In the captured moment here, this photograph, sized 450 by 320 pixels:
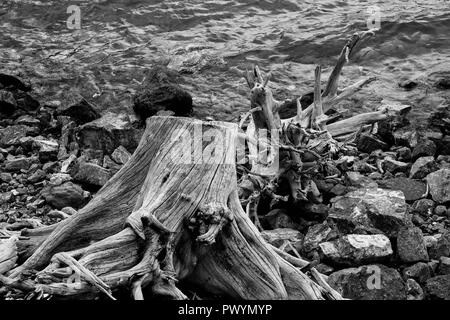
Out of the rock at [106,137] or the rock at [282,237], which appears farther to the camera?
the rock at [106,137]

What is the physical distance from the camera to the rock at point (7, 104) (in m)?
9.03

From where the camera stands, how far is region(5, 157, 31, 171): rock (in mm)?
7206

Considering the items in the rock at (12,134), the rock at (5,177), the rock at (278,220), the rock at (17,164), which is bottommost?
→ the rock at (278,220)

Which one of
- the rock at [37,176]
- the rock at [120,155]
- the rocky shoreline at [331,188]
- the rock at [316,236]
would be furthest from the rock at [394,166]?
the rock at [37,176]

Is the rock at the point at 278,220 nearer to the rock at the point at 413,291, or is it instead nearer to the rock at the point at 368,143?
the rock at the point at 413,291

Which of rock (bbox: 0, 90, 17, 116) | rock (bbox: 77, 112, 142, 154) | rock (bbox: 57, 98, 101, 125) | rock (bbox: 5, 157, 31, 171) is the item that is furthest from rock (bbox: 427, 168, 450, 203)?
rock (bbox: 0, 90, 17, 116)

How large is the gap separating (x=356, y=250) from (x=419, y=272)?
0.58 m

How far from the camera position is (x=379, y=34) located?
41.3 ft

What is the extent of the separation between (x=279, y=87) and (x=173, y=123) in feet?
22.5

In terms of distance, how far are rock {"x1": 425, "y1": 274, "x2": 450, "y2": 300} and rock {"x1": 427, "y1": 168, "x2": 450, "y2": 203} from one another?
5.31 feet

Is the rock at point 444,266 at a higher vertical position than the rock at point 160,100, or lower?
lower

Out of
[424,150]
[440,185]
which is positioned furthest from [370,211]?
[424,150]

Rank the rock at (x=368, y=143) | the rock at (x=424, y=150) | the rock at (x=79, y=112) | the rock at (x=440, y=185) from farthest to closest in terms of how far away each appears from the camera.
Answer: the rock at (x=79, y=112) < the rock at (x=368, y=143) < the rock at (x=424, y=150) < the rock at (x=440, y=185)

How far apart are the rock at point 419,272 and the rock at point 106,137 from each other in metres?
4.79
